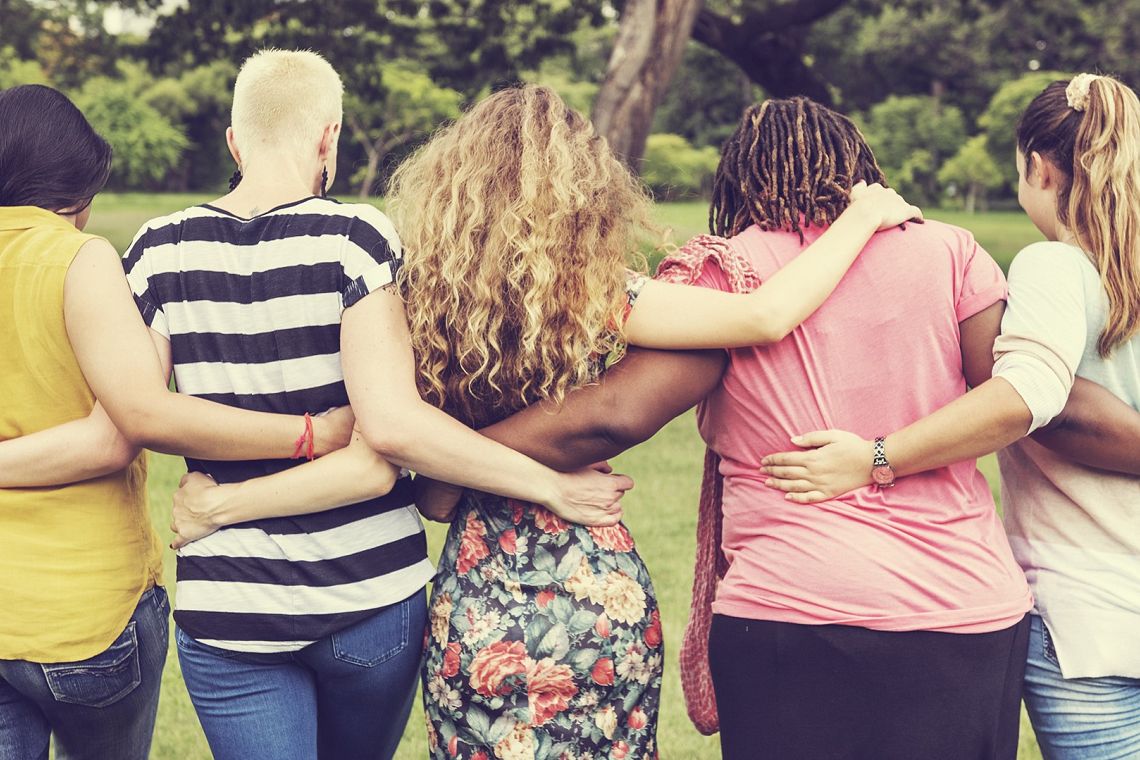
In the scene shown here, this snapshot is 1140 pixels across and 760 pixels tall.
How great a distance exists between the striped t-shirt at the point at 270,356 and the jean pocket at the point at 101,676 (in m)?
0.19

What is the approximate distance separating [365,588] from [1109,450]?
1408mm

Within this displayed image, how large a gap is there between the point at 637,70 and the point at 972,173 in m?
36.0

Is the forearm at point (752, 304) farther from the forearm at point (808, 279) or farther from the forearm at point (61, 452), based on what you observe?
the forearm at point (61, 452)

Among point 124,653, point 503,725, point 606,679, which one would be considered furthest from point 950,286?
point 124,653

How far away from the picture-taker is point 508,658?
219 cm

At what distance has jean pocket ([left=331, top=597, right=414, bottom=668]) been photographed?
223cm

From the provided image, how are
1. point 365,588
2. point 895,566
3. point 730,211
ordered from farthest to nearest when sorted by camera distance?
point 730,211, point 365,588, point 895,566

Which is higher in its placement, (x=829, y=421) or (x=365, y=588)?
(x=829, y=421)

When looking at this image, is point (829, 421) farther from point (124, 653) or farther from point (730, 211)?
point (124, 653)

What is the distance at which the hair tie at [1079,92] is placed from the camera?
86.8 inches

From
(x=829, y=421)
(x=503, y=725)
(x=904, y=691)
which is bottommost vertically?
(x=503, y=725)

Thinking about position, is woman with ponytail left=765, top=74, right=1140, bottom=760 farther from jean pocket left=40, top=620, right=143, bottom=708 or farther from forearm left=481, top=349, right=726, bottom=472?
jean pocket left=40, top=620, right=143, bottom=708

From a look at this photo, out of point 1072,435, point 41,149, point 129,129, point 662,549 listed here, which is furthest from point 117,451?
point 129,129

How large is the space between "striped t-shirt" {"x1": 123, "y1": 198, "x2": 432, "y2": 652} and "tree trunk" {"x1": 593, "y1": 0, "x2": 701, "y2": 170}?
27.3 feet
